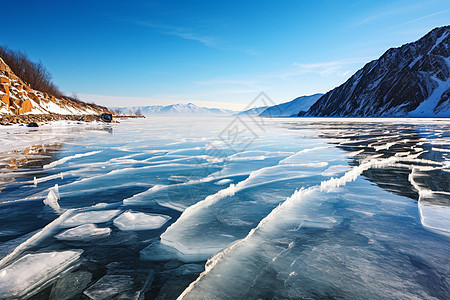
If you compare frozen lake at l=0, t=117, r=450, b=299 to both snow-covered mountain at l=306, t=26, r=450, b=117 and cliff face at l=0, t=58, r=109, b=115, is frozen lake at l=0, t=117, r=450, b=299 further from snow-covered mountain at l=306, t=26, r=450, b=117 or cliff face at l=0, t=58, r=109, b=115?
snow-covered mountain at l=306, t=26, r=450, b=117

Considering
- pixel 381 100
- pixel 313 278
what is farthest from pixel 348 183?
pixel 381 100

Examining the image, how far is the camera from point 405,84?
256 feet

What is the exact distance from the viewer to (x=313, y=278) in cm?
188

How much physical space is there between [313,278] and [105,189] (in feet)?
12.5

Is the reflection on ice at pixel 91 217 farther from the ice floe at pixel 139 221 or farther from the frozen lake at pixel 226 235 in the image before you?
the ice floe at pixel 139 221

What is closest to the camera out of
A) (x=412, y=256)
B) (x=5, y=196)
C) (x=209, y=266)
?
(x=209, y=266)

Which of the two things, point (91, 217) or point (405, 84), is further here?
point (405, 84)

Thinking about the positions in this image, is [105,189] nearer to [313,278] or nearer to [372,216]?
[313,278]

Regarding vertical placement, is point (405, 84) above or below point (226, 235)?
above

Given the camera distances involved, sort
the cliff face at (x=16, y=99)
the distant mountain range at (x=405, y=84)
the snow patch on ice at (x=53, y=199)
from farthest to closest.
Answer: the distant mountain range at (x=405, y=84) → the cliff face at (x=16, y=99) → the snow patch on ice at (x=53, y=199)

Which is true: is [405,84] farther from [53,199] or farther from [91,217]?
[53,199]

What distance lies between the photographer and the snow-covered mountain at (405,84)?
70625mm

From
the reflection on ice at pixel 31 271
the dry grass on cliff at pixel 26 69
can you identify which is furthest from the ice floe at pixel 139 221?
the dry grass on cliff at pixel 26 69

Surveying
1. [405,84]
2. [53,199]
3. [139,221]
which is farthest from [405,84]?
[53,199]
